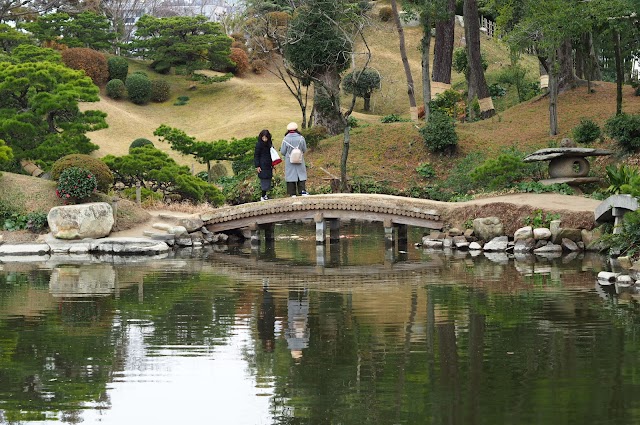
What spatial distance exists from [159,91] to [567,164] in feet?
102

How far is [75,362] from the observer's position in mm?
11719

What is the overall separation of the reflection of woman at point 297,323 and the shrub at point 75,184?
967 centimetres

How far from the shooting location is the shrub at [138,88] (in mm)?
52781

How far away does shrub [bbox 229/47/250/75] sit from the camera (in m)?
58.1

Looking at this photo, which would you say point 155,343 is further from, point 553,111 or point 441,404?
point 553,111

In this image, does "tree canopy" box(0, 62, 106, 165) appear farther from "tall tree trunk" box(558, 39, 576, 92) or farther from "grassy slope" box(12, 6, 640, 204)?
"tall tree trunk" box(558, 39, 576, 92)

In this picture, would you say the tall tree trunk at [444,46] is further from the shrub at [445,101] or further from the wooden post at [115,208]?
the wooden post at [115,208]

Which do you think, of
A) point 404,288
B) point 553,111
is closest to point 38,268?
point 404,288

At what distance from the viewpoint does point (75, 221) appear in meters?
24.5

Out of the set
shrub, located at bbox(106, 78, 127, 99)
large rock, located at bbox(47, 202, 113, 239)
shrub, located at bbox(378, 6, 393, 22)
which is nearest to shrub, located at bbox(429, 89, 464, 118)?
large rock, located at bbox(47, 202, 113, 239)

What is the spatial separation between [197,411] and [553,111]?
24.3 m

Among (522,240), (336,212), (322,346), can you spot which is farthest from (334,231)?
(322,346)

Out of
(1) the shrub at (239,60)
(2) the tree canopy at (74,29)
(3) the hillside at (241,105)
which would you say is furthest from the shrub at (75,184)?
(1) the shrub at (239,60)

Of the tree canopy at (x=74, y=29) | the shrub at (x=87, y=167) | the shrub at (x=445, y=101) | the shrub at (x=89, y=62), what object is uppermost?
the tree canopy at (x=74, y=29)
